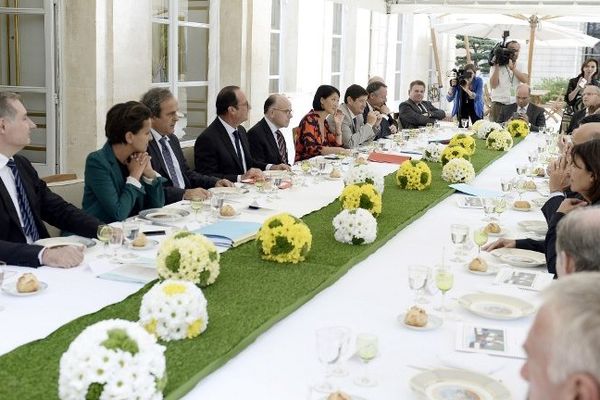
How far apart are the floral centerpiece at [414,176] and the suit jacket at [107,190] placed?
166 centimetres

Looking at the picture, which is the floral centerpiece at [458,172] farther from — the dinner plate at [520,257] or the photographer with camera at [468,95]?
the photographer with camera at [468,95]

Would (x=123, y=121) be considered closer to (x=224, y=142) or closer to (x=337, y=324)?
(x=224, y=142)

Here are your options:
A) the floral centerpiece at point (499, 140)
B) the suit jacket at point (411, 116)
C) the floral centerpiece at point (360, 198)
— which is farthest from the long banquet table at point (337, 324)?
the suit jacket at point (411, 116)

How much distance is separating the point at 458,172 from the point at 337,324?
9.68ft

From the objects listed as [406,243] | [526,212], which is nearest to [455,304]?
[406,243]

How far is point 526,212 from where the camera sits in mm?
4250

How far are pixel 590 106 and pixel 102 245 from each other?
601 cm

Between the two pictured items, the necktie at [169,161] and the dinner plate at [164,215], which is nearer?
the dinner plate at [164,215]

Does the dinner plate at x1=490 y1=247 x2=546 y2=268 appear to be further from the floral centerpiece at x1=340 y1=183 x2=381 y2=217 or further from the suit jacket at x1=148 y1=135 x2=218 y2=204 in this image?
the suit jacket at x1=148 y1=135 x2=218 y2=204

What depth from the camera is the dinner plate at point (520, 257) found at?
308 cm

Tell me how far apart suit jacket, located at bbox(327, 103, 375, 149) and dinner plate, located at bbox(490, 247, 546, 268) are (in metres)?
3.80

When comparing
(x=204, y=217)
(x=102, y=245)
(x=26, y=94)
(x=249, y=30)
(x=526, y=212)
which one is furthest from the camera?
(x=249, y=30)

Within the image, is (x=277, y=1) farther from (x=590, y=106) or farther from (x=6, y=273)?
(x=6, y=273)

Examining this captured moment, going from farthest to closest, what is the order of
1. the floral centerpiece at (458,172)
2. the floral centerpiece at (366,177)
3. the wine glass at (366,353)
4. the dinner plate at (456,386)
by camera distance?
the floral centerpiece at (458,172) → the floral centerpiece at (366,177) → the wine glass at (366,353) → the dinner plate at (456,386)
